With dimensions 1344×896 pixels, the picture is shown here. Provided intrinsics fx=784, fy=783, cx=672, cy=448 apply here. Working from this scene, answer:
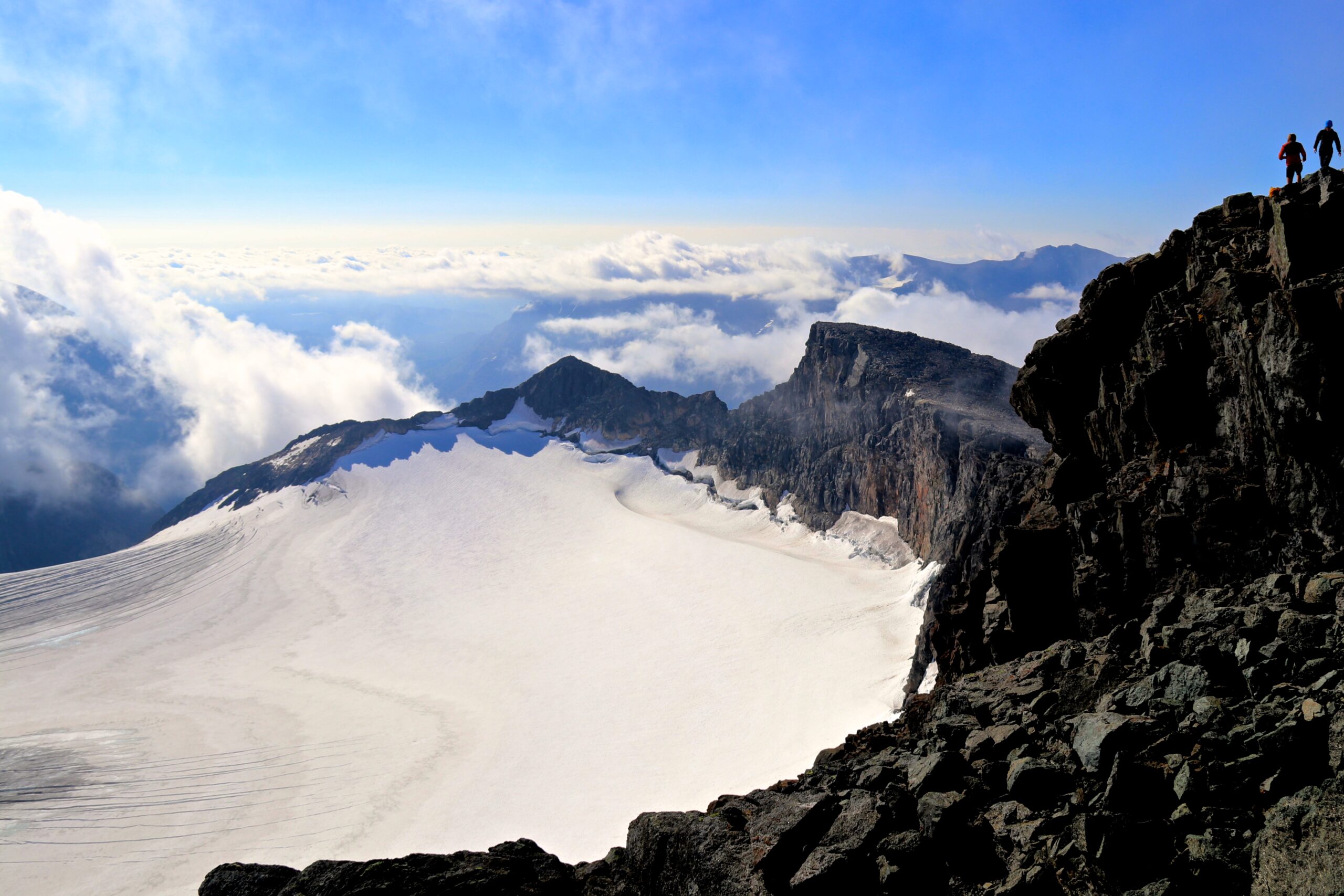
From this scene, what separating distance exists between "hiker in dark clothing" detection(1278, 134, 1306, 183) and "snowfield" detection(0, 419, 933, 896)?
43870mm

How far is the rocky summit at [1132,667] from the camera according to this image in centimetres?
1135

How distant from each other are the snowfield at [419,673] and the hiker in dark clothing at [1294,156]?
43.9 meters

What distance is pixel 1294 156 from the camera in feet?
68.1

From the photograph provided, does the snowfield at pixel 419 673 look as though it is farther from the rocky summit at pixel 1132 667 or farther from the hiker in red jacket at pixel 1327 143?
the hiker in red jacket at pixel 1327 143

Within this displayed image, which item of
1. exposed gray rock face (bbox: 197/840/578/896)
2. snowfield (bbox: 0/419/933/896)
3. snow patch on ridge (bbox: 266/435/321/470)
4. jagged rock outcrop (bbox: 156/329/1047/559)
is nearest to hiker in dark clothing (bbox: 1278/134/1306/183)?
exposed gray rock face (bbox: 197/840/578/896)

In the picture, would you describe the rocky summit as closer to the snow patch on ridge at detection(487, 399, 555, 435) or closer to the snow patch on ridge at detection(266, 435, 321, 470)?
the snow patch on ridge at detection(487, 399, 555, 435)

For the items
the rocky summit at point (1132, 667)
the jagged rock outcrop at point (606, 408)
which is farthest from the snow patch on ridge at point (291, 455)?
the rocky summit at point (1132, 667)

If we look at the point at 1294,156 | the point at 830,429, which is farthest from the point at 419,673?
the point at 1294,156

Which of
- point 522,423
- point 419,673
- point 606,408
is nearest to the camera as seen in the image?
point 419,673

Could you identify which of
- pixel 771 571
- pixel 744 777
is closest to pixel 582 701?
pixel 744 777

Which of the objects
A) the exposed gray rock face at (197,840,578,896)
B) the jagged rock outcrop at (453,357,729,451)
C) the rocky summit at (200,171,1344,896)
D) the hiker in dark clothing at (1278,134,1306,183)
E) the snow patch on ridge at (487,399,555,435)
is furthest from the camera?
the snow patch on ridge at (487,399,555,435)

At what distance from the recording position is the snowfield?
5634 centimetres

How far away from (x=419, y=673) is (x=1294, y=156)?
8724 cm

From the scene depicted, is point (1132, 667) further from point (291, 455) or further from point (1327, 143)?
point (291, 455)
